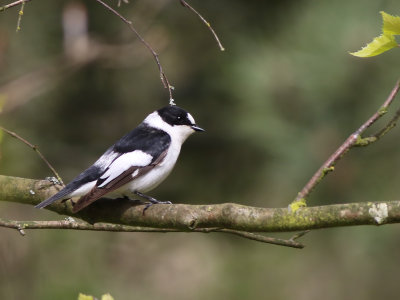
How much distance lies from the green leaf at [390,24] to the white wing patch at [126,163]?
171cm

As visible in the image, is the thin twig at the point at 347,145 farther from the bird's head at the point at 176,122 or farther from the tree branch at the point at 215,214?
the bird's head at the point at 176,122

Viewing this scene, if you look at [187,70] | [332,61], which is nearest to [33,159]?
[187,70]

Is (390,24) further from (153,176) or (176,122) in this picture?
(176,122)

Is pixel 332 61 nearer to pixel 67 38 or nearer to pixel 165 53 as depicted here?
pixel 165 53

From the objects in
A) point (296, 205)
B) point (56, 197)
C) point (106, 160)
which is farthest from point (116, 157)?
Answer: point (296, 205)

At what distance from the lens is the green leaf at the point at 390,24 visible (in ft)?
6.72

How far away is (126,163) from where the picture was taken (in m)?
3.46

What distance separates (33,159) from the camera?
16.6ft

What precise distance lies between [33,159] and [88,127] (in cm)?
61

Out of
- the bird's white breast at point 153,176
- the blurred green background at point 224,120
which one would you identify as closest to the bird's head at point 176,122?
the bird's white breast at point 153,176

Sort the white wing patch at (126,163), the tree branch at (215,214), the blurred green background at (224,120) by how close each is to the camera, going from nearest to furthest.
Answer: the tree branch at (215,214) < the white wing patch at (126,163) < the blurred green background at (224,120)

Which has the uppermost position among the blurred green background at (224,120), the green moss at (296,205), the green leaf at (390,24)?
the green leaf at (390,24)

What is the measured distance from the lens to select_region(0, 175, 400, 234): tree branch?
2195mm

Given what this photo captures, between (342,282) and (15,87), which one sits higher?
(15,87)
